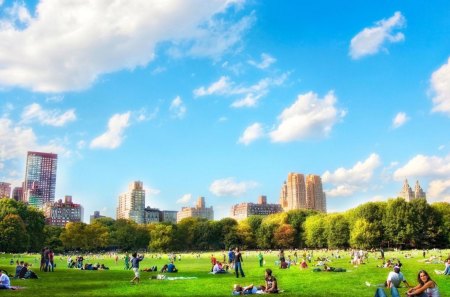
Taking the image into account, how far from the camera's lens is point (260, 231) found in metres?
172

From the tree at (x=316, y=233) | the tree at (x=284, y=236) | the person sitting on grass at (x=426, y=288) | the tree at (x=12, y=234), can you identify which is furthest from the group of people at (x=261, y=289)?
the tree at (x=284, y=236)

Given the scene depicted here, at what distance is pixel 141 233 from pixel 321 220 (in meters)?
70.8

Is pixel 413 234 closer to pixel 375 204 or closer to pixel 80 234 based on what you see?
pixel 375 204

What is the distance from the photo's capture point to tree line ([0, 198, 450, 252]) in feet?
419

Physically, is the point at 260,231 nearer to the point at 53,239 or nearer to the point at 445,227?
the point at 445,227

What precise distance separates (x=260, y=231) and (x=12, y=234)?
8393 cm

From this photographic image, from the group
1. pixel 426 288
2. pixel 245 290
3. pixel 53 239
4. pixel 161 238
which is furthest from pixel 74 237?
pixel 426 288

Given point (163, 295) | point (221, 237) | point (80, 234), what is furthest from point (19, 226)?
point (163, 295)

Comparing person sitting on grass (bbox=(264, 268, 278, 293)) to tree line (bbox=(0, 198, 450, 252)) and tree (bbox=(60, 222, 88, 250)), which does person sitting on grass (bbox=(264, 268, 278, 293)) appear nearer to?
tree line (bbox=(0, 198, 450, 252))

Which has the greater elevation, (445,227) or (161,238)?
(445,227)

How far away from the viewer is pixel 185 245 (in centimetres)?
17925

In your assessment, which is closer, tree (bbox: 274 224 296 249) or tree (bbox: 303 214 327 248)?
tree (bbox: 303 214 327 248)

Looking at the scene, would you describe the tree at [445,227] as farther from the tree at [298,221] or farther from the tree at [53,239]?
the tree at [53,239]

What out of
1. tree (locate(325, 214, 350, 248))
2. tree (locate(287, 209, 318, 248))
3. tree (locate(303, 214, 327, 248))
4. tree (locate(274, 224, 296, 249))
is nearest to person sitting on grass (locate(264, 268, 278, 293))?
tree (locate(325, 214, 350, 248))
